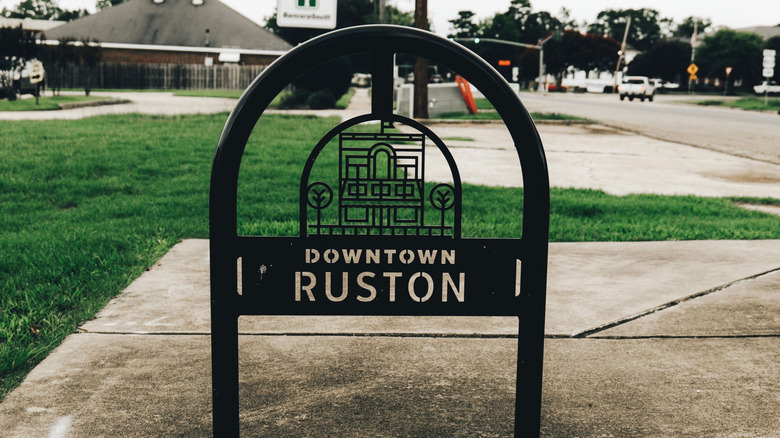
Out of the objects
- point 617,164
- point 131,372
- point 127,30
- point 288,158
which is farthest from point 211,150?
point 127,30

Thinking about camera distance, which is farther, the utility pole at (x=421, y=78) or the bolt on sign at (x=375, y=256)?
the utility pole at (x=421, y=78)

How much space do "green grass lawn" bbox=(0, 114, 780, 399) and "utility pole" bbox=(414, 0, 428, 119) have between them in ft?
34.2

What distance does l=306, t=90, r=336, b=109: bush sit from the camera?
902 inches

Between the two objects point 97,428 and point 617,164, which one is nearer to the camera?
point 97,428

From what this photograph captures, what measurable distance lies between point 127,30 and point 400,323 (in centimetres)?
5364

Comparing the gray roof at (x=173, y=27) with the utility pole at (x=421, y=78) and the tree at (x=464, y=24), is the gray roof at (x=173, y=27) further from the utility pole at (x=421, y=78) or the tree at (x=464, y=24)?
the tree at (x=464, y=24)

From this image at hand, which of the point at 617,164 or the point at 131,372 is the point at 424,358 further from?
the point at 617,164

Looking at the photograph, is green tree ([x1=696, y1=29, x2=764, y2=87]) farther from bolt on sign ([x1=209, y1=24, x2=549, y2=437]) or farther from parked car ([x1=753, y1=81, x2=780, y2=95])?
bolt on sign ([x1=209, y1=24, x2=549, y2=437])

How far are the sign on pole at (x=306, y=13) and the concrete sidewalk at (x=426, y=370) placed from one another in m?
6.55

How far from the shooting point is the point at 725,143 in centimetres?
1493

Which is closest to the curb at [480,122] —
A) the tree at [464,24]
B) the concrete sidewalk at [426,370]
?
the concrete sidewalk at [426,370]

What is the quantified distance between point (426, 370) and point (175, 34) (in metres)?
53.5

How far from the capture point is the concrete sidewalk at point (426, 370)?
2.41 meters

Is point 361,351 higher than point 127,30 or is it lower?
lower
